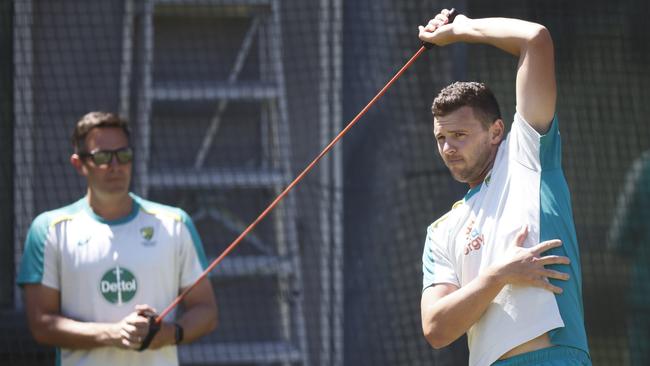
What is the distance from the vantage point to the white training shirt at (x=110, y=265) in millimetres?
3729

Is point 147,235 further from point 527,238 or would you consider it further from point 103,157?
point 527,238

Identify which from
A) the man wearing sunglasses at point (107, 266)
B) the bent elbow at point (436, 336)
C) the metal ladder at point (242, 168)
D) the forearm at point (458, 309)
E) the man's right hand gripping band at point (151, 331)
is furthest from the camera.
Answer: the metal ladder at point (242, 168)

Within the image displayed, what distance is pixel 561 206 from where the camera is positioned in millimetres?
2697

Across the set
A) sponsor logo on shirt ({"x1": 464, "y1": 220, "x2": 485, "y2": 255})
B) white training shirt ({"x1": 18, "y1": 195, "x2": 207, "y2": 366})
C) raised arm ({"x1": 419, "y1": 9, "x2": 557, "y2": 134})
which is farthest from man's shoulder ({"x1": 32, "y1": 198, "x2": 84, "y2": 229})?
raised arm ({"x1": 419, "y1": 9, "x2": 557, "y2": 134})

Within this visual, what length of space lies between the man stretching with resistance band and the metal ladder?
2204 millimetres

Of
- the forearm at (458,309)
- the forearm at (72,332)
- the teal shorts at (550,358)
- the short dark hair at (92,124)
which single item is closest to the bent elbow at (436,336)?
the forearm at (458,309)

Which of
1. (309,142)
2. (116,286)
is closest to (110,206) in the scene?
(116,286)

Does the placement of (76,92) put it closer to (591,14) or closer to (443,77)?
(443,77)

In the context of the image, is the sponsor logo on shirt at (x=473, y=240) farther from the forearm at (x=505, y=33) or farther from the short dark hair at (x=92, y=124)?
the short dark hair at (x=92, y=124)

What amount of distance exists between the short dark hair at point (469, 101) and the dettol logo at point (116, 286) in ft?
4.74

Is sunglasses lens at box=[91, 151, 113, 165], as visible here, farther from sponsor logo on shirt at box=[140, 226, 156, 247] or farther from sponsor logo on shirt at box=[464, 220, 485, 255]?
sponsor logo on shirt at box=[464, 220, 485, 255]

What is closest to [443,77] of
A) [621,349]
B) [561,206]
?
[621,349]

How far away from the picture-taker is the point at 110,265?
373cm

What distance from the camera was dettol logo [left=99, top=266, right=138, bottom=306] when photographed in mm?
3723
